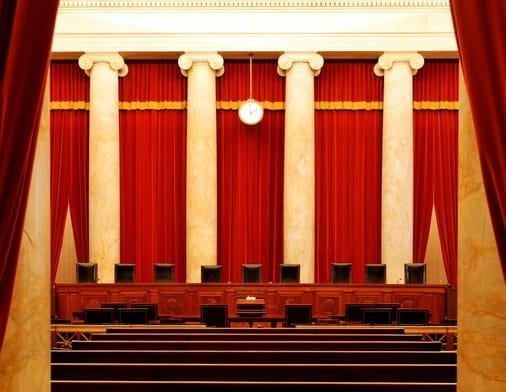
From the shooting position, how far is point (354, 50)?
37.8 feet

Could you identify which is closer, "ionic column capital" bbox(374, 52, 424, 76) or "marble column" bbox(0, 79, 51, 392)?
"marble column" bbox(0, 79, 51, 392)

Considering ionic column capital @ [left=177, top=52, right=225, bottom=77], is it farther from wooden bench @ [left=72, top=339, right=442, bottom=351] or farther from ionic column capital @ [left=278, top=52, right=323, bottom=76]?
wooden bench @ [left=72, top=339, right=442, bottom=351]

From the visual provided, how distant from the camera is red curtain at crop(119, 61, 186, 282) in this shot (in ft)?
39.4

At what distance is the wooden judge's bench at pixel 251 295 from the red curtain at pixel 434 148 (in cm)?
214

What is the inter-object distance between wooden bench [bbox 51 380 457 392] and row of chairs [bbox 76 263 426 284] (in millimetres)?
7050

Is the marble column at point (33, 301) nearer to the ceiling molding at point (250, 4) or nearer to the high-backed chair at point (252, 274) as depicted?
the high-backed chair at point (252, 274)

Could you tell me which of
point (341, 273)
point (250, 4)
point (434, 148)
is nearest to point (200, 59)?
point (250, 4)

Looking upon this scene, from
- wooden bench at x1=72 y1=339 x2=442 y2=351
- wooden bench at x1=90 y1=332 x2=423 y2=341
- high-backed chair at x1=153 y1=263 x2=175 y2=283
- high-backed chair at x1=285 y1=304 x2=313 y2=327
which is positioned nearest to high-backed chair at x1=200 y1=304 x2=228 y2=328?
high-backed chair at x1=285 y1=304 x2=313 y2=327

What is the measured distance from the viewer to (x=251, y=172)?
12.1 metres

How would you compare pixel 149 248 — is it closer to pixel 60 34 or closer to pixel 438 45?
pixel 60 34

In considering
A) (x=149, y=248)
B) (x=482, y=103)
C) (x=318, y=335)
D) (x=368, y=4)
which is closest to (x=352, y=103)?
(x=368, y=4)

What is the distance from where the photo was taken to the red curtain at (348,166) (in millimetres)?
12000

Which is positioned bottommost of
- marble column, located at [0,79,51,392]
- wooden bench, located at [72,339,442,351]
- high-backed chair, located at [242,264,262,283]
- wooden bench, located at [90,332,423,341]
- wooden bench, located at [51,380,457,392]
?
wooden bench, located at [90,332,423,341]

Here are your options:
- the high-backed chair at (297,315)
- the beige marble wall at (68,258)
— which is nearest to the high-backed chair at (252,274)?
the high-backed chair at (297,315)
